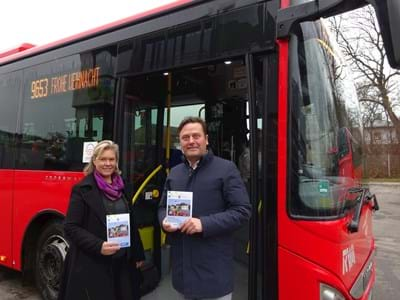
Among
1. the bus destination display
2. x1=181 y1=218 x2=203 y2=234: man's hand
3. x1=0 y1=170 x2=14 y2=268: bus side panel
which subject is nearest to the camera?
x1=181 y1=218 x2=203 y2=234: man's hand

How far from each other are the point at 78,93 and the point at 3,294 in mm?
2720

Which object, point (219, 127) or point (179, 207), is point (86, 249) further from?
point (219, 127)

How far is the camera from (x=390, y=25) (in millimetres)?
2234

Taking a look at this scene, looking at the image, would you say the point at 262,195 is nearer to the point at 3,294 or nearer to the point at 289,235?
the point at 289,235

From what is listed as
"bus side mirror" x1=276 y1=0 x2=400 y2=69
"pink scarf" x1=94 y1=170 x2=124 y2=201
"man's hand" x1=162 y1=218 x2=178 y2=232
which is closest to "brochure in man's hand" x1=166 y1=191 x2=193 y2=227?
"man's hand" x1=162 y1=218 x2=178 y2=232

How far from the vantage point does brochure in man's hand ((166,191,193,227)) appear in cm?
247

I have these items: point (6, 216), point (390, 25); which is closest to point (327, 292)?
point (390, 25)

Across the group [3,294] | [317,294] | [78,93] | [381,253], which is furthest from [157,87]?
[381,253]

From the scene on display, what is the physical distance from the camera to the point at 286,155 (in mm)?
2789

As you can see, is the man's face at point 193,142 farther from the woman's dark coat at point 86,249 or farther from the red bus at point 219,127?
the woman's dark coat at point 86,249

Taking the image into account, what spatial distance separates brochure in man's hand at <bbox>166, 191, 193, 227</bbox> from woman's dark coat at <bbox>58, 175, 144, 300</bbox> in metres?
0.62

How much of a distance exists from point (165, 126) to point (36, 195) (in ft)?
5.21

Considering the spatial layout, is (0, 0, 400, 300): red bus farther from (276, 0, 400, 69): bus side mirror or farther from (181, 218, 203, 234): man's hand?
(181, 218, 203, 234): man's hand

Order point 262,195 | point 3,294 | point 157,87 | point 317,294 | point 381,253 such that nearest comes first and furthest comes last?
point 317,294
point 262,195
point 157,87
point 3,294
point 381,253
